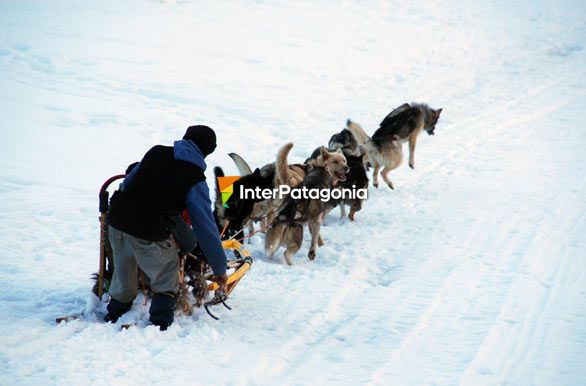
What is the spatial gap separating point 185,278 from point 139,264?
1.87 ft

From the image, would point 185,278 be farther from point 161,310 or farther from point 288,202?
point 288,202

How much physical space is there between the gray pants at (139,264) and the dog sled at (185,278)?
109 millimetres

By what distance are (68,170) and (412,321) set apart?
5.31 meters

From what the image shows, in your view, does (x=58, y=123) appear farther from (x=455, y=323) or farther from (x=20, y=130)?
(x=455, y=323)

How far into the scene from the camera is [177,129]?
31.8ft

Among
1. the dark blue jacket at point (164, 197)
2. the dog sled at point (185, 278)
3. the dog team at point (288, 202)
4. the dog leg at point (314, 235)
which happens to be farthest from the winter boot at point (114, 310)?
the dog leg at point (314, 235)

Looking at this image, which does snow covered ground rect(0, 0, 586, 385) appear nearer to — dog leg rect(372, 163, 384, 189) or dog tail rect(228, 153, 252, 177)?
dog leg rect(372, 163, 384, 189)

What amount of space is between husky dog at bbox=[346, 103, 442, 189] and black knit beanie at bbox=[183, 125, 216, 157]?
4119mm

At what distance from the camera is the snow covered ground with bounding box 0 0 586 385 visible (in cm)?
360

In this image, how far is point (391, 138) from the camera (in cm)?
802

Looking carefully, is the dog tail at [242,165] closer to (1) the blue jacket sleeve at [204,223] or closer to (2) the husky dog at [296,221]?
(2) the husky dog at [296,221]

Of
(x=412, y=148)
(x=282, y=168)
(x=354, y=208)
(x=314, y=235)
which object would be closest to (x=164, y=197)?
(x=282, y=168)

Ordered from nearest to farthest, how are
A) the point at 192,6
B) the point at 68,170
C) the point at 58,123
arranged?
the point at 68,170 → the point at 58,123 → the point at 192,6

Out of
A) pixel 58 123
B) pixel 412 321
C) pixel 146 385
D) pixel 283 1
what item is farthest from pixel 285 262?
pixel 283 1
